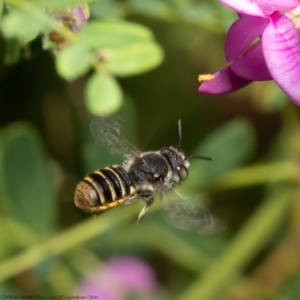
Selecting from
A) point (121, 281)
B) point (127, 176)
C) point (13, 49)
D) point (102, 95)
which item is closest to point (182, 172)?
point (127, 176)

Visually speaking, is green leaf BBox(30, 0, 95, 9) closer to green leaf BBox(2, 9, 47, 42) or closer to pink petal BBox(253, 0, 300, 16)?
green leaf BBox(2, 9, 47, 42)

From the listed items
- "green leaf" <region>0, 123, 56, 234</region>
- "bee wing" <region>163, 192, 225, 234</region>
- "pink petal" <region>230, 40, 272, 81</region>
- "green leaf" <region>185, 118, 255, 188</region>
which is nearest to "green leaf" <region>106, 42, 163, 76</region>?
"bee wing" <region>163, 192, 225, 234</region>

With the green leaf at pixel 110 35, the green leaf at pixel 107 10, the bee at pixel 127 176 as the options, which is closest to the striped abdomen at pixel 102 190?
the bee at pixel 127 176

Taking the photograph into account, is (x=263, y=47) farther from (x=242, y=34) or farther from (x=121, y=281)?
(x=121, y=281)

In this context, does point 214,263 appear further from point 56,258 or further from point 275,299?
point 56,258

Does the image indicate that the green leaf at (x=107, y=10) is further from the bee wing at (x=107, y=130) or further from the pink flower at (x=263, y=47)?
the pink flower at (x=263, y=47)
